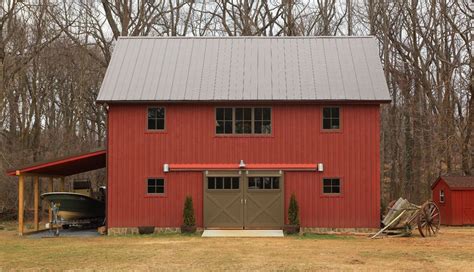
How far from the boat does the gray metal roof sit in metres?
4.10

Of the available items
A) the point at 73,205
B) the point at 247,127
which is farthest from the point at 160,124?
the point at 73,205

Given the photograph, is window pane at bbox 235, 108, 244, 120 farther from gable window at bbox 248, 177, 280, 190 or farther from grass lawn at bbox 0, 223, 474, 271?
grass lawn at bbox 0, 223, 474, 271

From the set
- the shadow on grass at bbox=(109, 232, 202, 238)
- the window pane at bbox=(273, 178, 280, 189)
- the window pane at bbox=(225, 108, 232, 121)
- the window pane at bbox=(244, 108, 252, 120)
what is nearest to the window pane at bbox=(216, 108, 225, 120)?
the window pane at bbox=(225, 108, 232, 121)

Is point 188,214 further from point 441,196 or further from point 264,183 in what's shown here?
point 441,196

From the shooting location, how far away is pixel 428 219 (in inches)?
891

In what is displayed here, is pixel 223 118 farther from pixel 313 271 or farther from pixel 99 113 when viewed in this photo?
pixel 99 113

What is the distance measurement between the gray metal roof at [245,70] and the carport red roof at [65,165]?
7.05ft

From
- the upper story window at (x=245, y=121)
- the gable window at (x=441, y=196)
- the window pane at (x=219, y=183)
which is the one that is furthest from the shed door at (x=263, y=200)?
the gable window at (x=441, y=196)

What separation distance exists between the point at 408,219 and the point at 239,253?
7691 millimetres

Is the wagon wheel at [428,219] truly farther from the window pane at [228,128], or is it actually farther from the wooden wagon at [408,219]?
the window pane at [228,128]

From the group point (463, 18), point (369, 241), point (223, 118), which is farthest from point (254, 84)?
point (463, 18)

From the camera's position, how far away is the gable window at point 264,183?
24.0 metres

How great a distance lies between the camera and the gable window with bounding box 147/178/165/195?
24078 millimetres

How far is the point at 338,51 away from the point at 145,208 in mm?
9767
